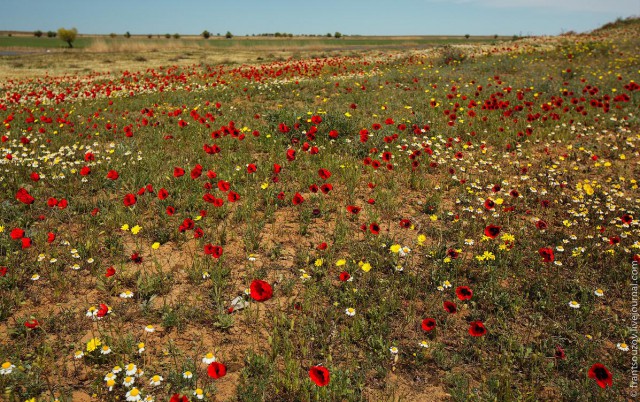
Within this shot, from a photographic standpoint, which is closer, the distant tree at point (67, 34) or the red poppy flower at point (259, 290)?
the red poppy flower at point (259, 290)

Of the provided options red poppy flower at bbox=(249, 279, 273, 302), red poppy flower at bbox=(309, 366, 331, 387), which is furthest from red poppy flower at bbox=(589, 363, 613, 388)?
red poppy flower at bbox=(249, 279, 273, 302)

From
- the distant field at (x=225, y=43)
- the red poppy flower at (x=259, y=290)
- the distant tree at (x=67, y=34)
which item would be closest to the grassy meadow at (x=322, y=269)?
the red poppy flower at (x=259, y=290)

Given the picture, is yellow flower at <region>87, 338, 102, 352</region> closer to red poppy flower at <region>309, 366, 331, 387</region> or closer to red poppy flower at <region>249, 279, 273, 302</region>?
red poppy flower at <region>249, 279, 273, 302</region>

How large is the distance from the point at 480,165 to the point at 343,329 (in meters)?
5.09

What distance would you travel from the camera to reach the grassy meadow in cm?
311

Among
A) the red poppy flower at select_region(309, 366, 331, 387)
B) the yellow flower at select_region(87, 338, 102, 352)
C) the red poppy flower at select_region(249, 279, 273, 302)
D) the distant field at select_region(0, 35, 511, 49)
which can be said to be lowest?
the yellow flower at select_region(87, 338, 102, 352)

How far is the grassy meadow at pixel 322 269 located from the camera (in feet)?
10.2

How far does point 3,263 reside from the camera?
4.27 meters

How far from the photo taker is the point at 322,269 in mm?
4359

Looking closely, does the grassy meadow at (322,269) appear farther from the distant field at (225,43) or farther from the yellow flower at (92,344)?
the distant field at (225,43)

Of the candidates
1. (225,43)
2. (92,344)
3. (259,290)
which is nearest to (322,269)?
(259,290)

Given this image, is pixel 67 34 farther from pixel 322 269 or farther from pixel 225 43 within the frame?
pixel 322 269

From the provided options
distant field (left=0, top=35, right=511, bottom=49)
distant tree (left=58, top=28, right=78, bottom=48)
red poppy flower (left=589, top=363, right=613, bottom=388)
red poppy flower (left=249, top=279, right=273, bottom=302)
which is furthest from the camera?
distant tree (left=58, top=28, right=78, bottom=48)

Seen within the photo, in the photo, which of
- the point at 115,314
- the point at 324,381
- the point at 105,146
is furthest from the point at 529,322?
the point at 105,146
